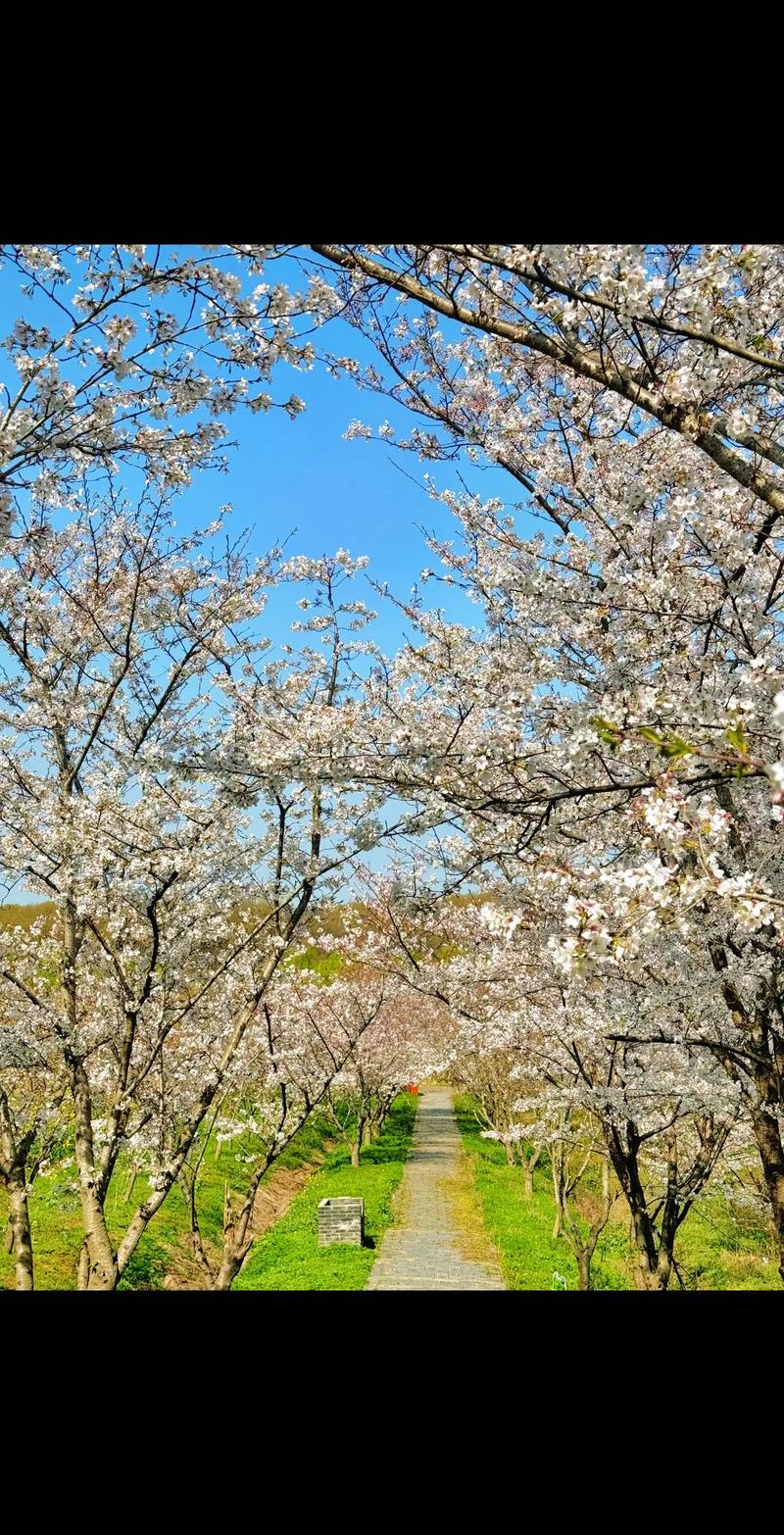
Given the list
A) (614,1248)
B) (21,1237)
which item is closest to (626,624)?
(21,1237)

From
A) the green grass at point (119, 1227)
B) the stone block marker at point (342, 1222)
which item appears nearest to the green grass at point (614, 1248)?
the stone block marker at point (342, 1222)

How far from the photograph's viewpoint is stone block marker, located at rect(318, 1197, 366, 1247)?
10148 mm

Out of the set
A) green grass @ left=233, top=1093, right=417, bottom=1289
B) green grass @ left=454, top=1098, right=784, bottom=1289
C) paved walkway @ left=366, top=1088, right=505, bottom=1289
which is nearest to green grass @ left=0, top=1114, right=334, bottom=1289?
green grass @ left=233, top=1093, right=417, bottom=1289

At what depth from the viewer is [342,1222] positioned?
10203 mm

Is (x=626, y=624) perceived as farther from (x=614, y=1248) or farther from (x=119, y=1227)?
(x=614, y=1248)

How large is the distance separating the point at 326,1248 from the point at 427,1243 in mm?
1443

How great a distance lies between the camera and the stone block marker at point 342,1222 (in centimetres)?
1015

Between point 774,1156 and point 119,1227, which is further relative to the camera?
point 119,1227

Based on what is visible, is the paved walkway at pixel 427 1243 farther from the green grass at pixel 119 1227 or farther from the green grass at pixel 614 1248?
the green grass at pixel 119 1227

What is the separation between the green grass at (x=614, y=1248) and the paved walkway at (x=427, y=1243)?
417mm

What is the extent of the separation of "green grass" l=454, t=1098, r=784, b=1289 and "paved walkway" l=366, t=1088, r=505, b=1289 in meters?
0.42

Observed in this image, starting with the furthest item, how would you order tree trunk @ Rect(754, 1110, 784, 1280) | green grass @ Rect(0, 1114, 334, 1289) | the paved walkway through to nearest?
the paved walkway < green grass @ Rect(0, 1114, 334, 1289) < tree trunk @ Rect(754, 1110, 784, 1280)

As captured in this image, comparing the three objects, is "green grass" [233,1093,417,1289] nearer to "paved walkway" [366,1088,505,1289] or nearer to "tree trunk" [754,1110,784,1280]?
"paved walkway" [366,1088,505,1289]
